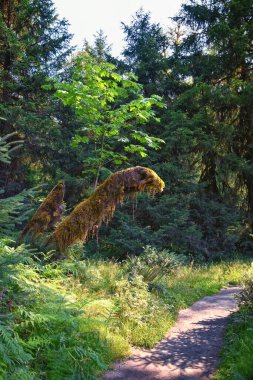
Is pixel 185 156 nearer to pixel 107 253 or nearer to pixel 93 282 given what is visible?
pixel 107 253

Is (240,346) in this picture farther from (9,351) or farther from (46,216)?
(46,216)

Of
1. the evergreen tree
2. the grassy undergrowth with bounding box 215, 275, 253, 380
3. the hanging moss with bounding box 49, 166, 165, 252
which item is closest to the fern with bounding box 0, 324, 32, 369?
the grassy undergrowth with bounding box 215, 275, 253, 380

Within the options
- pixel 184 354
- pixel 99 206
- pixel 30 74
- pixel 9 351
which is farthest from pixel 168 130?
pixel 9 351

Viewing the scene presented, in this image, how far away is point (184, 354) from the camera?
195 inches

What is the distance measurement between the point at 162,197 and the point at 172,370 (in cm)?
939

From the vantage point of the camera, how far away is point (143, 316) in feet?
18.9

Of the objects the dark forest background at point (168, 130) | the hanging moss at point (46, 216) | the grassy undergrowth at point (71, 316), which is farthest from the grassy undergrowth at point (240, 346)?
the dark forest background at point (168, 130)

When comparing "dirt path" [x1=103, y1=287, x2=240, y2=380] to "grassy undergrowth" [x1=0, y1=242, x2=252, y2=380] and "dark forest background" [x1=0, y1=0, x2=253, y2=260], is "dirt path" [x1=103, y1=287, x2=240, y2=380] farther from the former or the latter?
"dark forest background" [x1=0, y1=0, x2=253, y2=260]

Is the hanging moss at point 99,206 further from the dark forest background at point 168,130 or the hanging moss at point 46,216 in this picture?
the dark forest background at point 168,130

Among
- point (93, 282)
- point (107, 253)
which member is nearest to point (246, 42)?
point (107, 253)

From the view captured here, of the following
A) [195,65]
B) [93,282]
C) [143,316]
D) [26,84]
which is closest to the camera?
[143,316]

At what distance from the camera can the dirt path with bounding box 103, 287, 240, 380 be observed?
430 cm

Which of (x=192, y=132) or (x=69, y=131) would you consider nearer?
(x=192, y=132)

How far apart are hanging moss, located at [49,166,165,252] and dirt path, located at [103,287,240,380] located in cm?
263
